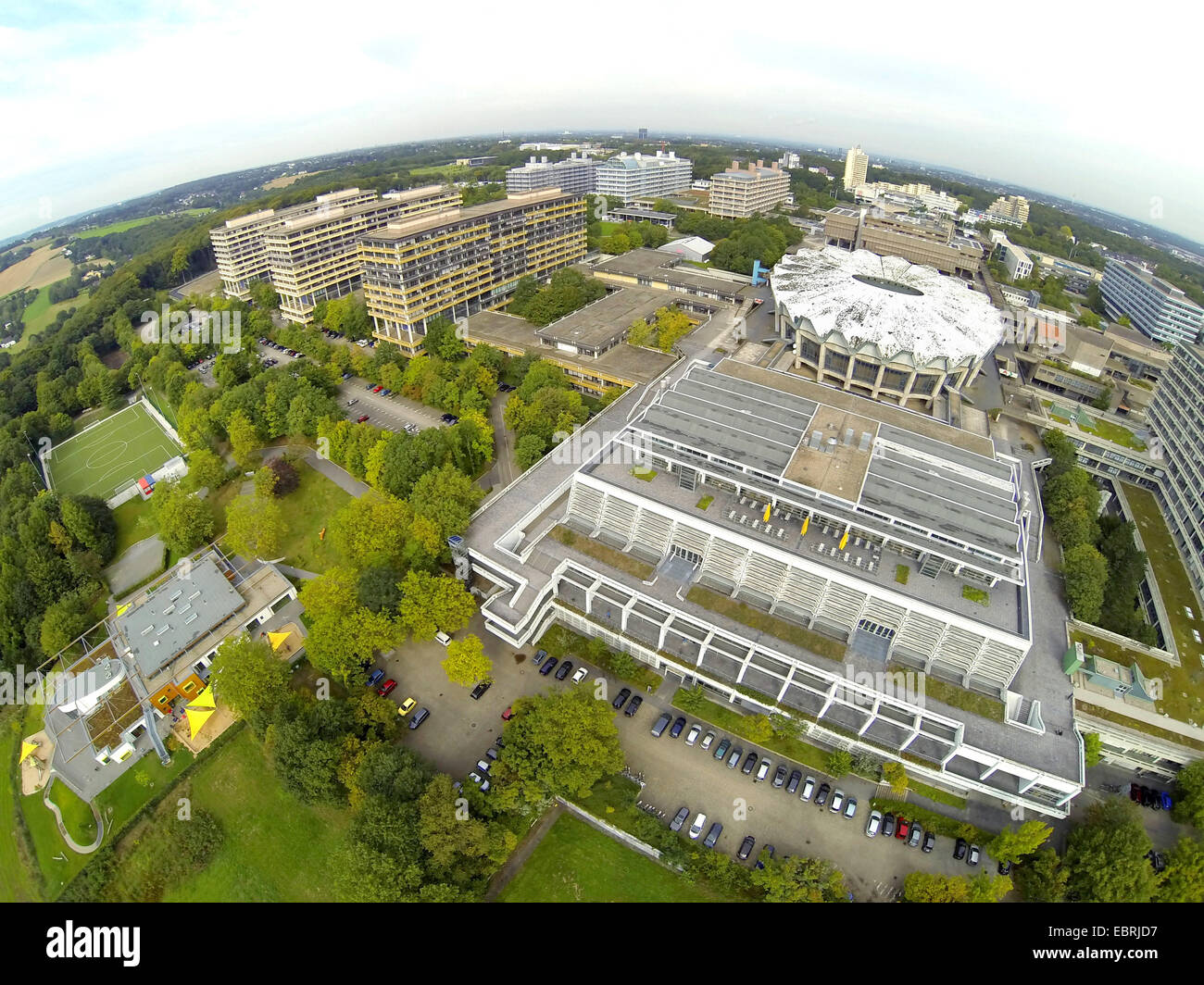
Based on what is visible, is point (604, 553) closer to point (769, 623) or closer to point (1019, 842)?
point (769, 623)

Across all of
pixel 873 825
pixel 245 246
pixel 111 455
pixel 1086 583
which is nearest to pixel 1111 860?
pixel 873 825

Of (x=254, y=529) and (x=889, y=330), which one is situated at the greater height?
(x=889, y=330)

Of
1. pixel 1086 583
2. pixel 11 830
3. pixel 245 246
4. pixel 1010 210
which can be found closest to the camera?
pixel 11 830

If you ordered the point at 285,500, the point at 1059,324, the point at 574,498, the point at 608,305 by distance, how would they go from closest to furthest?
1. the point at 574,498
2. the point at 285,500
3. the point at 1059,324
4. the point at 608,305

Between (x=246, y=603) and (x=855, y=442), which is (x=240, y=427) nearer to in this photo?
(x=246, y=603)

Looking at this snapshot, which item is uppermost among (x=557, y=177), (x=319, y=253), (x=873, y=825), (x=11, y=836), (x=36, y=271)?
(x=557, y=177)

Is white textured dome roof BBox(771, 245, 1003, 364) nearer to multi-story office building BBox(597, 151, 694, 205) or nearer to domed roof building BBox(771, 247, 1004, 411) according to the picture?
domed roof building BBox(771, 247, 1004, 411)

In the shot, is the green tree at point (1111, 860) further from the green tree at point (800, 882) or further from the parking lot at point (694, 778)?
the green tree at point (800, 882)

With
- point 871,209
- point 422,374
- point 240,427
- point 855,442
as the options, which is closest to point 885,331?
point 855,442
